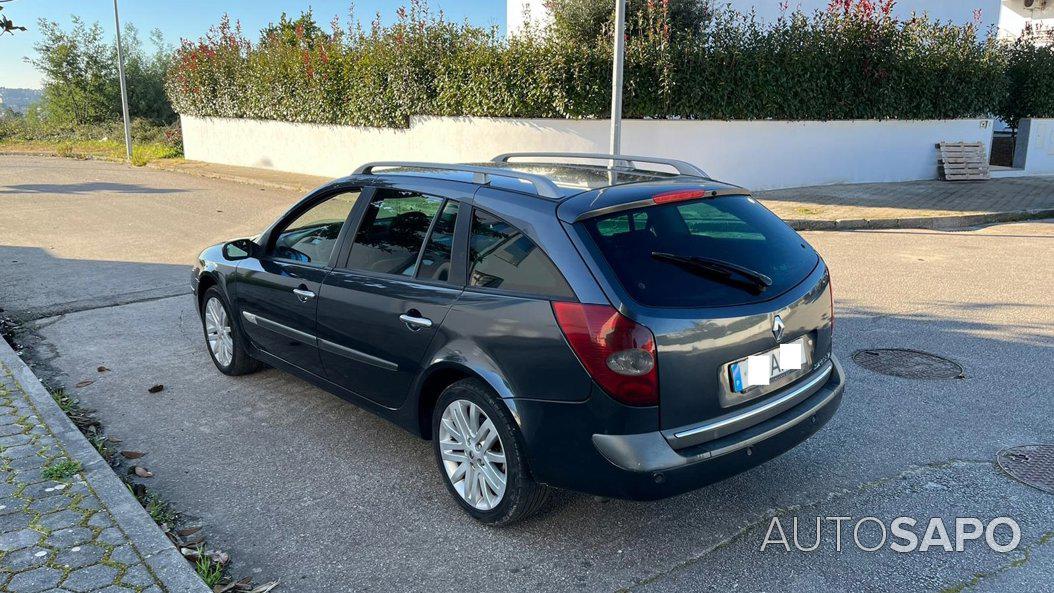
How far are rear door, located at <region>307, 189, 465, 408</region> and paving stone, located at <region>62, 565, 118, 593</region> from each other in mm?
1433

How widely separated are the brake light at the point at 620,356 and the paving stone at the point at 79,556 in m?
2.14

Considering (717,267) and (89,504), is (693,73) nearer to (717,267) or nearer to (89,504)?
(717,267)

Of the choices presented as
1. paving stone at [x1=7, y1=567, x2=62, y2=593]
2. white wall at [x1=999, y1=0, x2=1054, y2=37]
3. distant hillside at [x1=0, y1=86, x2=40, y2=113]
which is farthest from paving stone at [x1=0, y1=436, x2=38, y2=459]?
distant hillside at [x1=0, y1=86, x2=40, y2=113]

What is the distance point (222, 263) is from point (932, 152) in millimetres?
17149

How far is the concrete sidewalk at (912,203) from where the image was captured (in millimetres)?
12328

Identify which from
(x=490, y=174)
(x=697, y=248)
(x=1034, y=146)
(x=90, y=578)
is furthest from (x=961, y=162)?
(x=90, y=578)

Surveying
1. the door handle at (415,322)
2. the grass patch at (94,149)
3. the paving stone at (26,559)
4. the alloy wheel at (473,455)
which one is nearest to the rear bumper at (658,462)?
the alloy wheel at (473,455)

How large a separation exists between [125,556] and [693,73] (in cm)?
1334

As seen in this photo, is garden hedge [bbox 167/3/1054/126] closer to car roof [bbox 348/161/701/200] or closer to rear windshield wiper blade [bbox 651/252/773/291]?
car roof [bbox 348/161/701/200]

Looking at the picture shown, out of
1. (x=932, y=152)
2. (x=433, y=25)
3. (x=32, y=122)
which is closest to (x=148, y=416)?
(x=433, y=25)

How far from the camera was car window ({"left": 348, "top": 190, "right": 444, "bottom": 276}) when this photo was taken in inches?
156

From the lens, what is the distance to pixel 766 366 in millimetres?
3381

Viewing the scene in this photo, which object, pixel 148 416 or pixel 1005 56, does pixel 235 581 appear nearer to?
pixel 148 416

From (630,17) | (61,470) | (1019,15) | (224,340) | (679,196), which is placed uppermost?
(1019,15)
